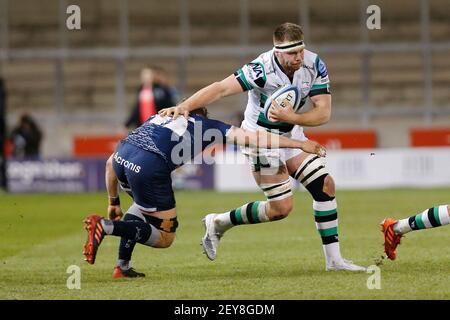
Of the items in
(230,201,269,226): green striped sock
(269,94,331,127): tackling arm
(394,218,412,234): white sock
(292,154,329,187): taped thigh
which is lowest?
(394,218,412,234): white sock

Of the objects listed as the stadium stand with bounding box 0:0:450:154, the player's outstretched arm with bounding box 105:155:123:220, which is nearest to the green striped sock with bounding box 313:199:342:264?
the player's outstretched arm with bounding box 105:155:123:220

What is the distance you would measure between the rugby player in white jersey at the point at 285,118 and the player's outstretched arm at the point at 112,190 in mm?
655

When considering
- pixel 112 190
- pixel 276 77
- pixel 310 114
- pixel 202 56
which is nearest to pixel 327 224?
pixel 310 114

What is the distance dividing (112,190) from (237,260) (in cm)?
176

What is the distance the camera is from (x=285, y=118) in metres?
8.55

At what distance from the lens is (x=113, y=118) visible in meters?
24.3

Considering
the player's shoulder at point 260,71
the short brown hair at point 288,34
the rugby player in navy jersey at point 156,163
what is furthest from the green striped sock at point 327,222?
the short brown hair at point 288,34

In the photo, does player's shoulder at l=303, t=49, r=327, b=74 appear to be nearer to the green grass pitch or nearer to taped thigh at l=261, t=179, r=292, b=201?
taped thigh at l=261, t=179, r=292, b=201

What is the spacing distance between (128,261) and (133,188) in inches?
27.4

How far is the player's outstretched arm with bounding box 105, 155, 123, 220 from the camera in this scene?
28.7 ft

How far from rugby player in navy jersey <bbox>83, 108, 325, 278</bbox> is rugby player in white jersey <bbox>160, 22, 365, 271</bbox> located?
0.17 metres

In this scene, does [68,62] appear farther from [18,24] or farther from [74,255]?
[74,255]

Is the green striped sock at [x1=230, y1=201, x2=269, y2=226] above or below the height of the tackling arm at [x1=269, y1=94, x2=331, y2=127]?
below

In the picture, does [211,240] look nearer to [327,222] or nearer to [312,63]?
[327,222]
